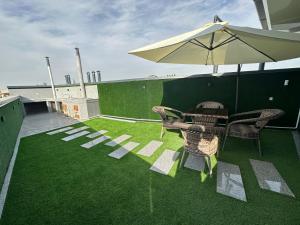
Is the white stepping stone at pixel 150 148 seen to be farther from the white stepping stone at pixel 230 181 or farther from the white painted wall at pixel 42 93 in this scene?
the white painted wall at pixel 42 93

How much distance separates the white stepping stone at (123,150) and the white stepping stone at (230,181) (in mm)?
2083

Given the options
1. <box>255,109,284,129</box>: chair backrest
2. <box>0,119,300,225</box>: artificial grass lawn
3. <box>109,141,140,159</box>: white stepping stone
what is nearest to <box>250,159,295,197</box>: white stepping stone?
<box>0,119,300,225</box>: artificial grass lawn

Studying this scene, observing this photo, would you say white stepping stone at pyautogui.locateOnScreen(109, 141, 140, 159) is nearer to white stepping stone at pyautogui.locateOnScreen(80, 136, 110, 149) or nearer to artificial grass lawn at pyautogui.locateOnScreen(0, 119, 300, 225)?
artificial grass lawn at pyautogui.locateOnScreen(0, 119, 300, 225)

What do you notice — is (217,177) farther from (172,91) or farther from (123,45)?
(123,45)

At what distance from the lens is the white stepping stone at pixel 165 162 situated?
2648mm

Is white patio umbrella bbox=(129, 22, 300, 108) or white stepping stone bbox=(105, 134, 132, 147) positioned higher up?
white patio umbrella bbox=(129, 22, 300, 108)

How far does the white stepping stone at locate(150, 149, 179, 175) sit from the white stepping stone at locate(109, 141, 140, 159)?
87 cm

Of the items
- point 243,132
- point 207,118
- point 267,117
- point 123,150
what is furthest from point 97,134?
point 267,117

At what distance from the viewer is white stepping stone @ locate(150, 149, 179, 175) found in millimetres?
2648

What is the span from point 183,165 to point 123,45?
9478mm

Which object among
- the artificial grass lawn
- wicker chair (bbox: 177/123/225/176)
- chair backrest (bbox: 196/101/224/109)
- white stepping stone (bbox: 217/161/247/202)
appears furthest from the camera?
chair backrest (bbox: 196/101/224/109)

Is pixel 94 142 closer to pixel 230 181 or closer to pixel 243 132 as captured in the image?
pixel 230 181

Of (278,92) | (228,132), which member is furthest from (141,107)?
(278,92)

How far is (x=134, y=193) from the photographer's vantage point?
2.10 meters
